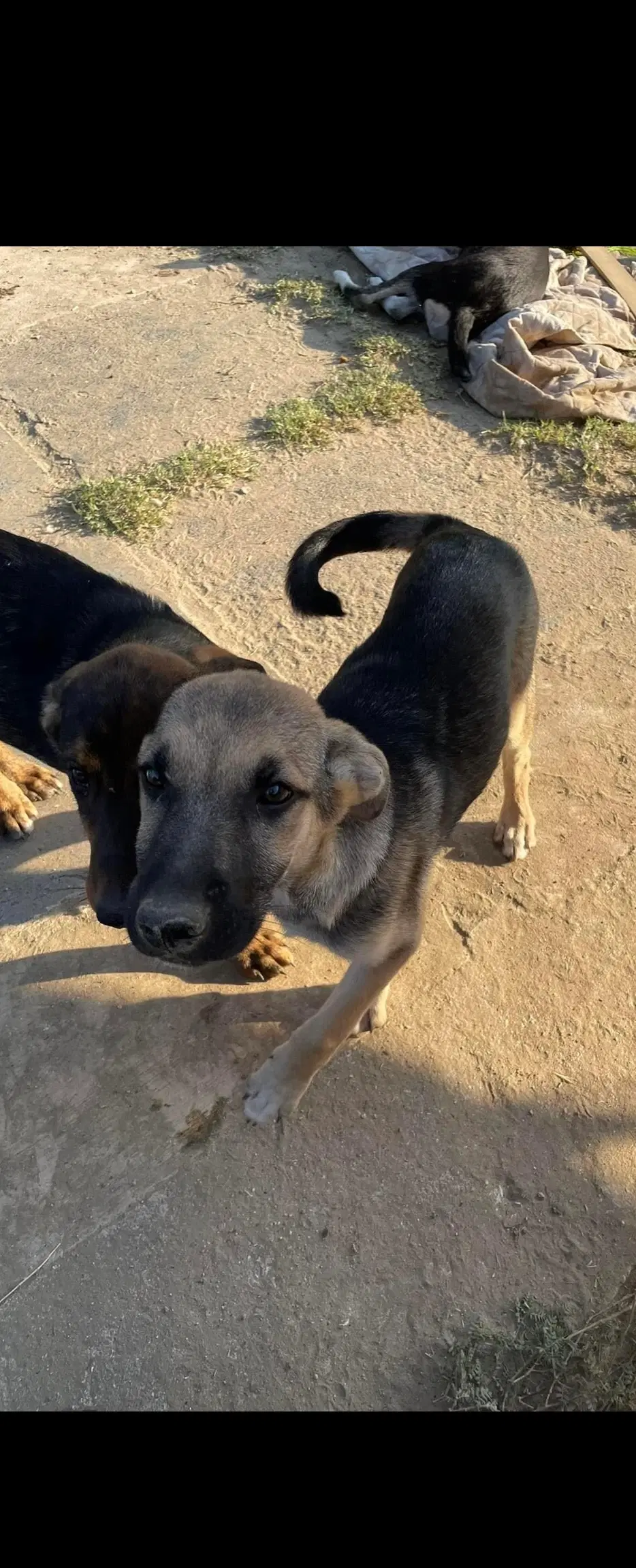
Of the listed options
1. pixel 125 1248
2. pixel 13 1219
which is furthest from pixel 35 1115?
pixel 125 1248

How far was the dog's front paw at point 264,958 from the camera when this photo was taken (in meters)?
3.94

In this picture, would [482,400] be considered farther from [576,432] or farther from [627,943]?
[627,943]

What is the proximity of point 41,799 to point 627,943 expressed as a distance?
2.79 m

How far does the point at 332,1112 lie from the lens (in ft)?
11.8

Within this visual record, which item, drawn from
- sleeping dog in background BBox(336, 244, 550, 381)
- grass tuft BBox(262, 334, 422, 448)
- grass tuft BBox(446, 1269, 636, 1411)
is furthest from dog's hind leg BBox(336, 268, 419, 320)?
grass tuft BBox(446, 1269, 636, 1411)

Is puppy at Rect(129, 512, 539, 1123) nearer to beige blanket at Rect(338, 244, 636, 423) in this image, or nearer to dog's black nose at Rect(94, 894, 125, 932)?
dog's black nose at Rect(94, 894, 125, 932)

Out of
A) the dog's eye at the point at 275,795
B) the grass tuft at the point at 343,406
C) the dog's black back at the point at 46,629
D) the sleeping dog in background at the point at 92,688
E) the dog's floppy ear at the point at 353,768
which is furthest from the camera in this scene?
the grass tuft at the point at 343,406

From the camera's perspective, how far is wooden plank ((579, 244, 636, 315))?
7922mm

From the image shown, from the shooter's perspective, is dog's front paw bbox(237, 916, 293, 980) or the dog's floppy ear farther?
dog's front paw bbox(237, 916, 293, 980)

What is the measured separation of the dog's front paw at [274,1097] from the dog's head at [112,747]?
93cm

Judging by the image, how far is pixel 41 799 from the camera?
468cm

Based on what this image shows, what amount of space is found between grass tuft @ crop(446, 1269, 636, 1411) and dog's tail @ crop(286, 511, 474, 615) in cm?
264

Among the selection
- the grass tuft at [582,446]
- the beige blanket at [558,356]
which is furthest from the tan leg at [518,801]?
the beige blanket at [558,356]

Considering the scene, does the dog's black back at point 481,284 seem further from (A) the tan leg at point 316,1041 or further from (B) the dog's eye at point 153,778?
(B) the dog's eye at point 153,778
